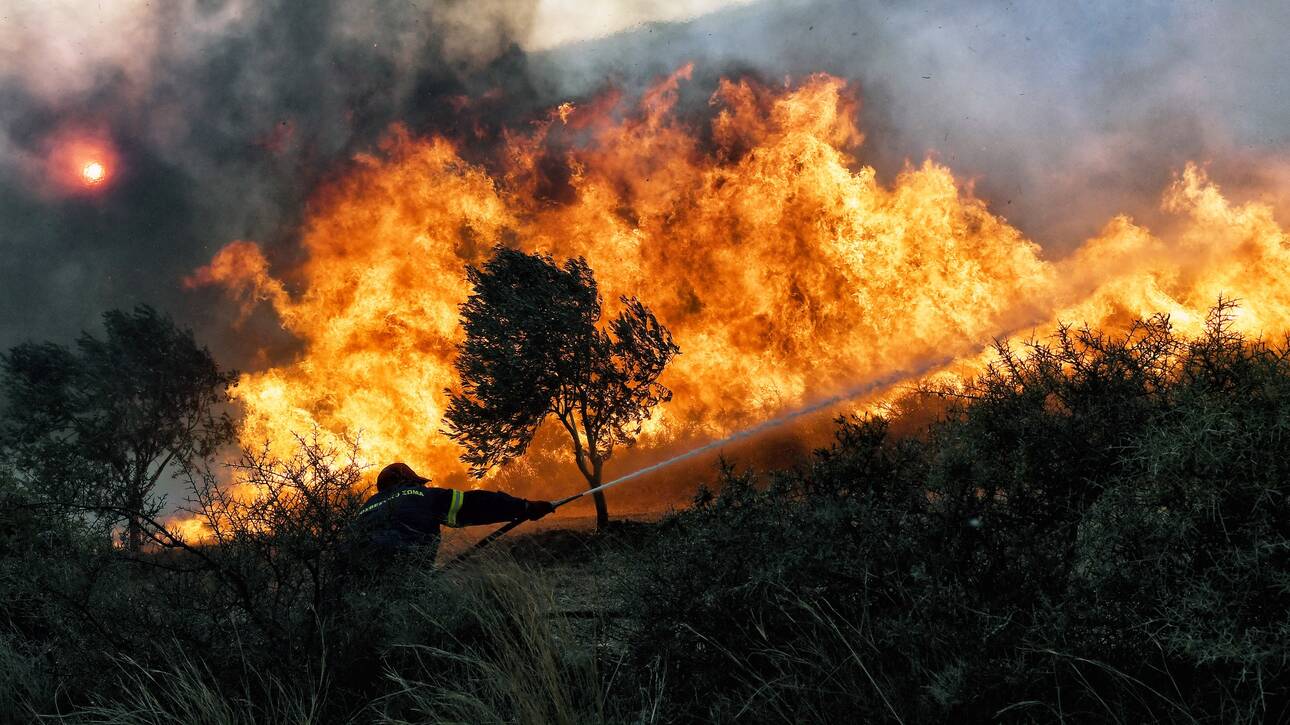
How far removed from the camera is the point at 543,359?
20453 mm

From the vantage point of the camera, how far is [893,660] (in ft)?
12.0

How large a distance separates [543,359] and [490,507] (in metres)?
11.4

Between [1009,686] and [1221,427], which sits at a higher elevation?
[1221,427]

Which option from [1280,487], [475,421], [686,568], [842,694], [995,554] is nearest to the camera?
[1280,487]

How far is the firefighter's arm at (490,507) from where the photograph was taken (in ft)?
29.9

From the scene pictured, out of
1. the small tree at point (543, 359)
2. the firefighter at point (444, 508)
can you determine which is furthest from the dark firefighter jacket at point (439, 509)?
the small tree at point (543, 359)

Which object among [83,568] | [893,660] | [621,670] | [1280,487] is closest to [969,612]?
[893,660]

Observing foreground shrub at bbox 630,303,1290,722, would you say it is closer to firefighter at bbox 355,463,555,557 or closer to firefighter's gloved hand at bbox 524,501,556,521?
firefighter's gloved hand at bbox 524,501,556,521

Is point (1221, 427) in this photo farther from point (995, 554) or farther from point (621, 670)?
point (621, 670)

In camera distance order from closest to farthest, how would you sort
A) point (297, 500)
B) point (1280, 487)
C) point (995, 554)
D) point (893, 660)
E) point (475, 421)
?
point (1280, 487) < point (893, 660) < point (995, 554) < point (297, 500) < point (475, 421)

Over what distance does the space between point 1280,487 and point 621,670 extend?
339cm

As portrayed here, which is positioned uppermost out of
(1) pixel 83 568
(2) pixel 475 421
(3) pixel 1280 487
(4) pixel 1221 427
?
(2) pixel 475 421

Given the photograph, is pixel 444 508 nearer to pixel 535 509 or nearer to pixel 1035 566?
pixel 535 509

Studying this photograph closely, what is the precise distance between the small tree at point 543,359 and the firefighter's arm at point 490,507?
36.7ft
